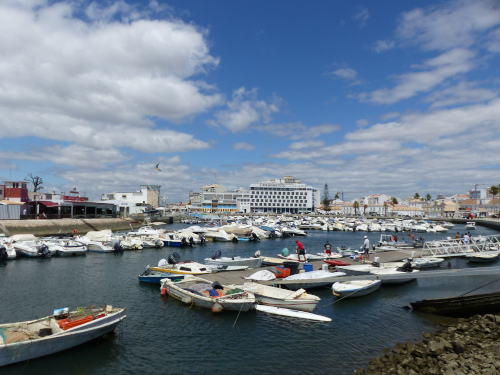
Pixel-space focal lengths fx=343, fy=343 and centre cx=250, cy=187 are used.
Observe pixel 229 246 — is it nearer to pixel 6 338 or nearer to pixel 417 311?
pixel 417 311

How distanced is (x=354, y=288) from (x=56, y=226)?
187 feet

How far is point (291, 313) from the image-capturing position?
1823 cm

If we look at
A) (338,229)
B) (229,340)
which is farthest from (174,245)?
(338,229)

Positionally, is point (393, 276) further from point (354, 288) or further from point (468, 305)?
point (468, 305)

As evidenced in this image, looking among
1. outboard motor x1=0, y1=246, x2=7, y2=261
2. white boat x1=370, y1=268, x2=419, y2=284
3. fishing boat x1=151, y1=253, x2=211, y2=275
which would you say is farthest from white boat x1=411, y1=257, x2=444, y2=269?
outboard motor x1=0, y1=246, x2=7, y2=261

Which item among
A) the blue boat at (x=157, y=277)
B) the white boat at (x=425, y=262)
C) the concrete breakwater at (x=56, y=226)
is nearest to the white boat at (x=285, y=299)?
the blue boat at (x=157, y=277)

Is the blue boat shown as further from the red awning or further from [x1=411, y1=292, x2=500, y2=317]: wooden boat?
the red awning

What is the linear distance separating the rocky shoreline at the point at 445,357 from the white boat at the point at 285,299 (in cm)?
509

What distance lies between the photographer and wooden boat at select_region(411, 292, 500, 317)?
1894 centimetres

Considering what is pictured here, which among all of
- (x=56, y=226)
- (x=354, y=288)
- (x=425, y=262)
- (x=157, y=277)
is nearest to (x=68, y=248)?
(x=157, y=277)

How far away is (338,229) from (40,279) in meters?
80.8

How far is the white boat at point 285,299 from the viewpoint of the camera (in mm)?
18745

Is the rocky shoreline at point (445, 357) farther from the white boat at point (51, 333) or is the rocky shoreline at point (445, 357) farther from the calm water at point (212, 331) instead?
the white boat at point (51, 333)

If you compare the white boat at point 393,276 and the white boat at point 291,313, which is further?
the white boat at point 393,276
